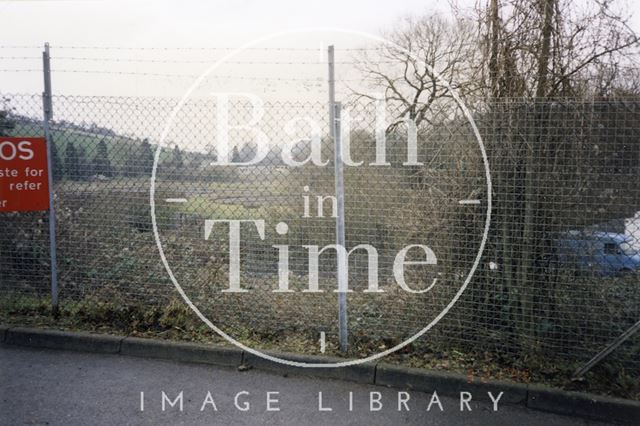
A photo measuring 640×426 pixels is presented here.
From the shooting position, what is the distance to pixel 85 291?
4.68 metres

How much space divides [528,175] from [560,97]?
2.23ft

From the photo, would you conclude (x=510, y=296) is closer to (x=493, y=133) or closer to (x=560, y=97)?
(x=493, y=133)

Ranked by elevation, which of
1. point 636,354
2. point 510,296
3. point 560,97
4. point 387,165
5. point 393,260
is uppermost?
point 560,97

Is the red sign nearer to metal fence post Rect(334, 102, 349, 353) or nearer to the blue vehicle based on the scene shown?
metal fence post Rect(334, 102, 349, 353)

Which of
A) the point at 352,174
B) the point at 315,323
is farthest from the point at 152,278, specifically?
the point at 352,174

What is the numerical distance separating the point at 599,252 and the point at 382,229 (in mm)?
1583

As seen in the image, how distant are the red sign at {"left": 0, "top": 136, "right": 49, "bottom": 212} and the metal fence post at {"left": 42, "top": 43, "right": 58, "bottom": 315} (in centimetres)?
4

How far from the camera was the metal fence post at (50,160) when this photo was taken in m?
4.32

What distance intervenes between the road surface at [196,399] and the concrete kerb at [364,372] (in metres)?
0.07

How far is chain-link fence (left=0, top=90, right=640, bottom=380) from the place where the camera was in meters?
3.46

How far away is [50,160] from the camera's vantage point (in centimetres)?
446

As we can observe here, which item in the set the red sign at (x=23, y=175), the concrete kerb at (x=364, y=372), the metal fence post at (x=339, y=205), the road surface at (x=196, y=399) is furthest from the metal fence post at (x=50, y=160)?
the metal fence post at (x=339, y=205)

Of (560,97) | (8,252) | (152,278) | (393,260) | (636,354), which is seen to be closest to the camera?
(636,354)

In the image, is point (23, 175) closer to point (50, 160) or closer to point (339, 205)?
point (50, 160)
